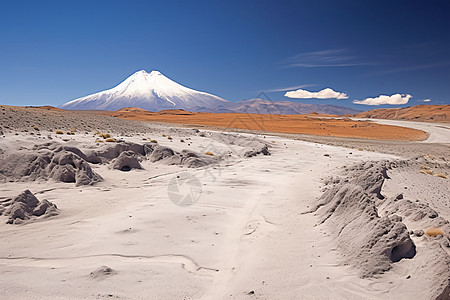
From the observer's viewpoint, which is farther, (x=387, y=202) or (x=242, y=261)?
(x=387, y=202)

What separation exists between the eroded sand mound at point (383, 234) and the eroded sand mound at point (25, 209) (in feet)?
18.6

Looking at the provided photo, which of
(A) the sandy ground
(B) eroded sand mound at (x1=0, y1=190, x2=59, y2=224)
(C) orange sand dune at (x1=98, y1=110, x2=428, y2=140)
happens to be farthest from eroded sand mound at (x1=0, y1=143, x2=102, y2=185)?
(C) orange sand dune at (x1=98, y1=110, x2=428, y2=140)

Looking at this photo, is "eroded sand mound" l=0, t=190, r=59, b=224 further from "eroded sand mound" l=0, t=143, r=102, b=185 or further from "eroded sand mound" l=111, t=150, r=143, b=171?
"eroded sand mound" l=111, t=150, r=143, b=171

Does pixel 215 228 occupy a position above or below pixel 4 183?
below

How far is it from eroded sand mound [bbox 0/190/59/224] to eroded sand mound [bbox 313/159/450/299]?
5.68m

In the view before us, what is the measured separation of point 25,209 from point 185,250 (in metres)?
3.57

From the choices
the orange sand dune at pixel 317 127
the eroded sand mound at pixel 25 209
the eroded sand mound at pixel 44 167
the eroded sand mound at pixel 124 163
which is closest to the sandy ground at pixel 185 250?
the eroded sand mound at pixel 25 209

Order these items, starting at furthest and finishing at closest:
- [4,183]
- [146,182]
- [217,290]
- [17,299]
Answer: [146,182], [4,183], [217,290], [17,299]

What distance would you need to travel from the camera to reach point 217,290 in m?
3.67

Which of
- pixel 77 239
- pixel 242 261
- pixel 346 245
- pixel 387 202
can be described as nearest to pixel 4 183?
pixel 77 239

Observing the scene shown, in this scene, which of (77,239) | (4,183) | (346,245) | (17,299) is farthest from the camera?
(4,183)

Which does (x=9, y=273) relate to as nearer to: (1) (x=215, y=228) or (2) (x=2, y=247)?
(2) (x=2, y=247)

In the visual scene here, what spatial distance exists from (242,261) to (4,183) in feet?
23.8

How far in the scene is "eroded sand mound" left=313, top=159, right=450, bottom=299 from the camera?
11.3 ft
